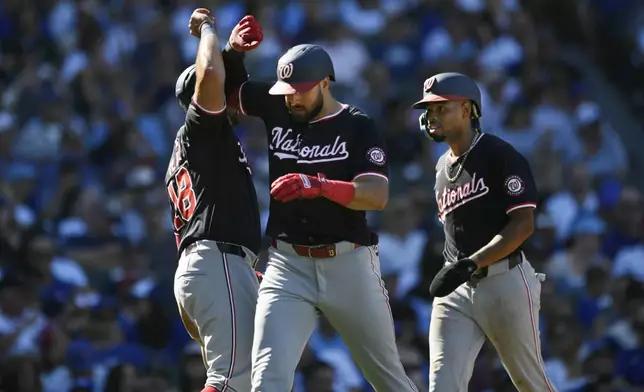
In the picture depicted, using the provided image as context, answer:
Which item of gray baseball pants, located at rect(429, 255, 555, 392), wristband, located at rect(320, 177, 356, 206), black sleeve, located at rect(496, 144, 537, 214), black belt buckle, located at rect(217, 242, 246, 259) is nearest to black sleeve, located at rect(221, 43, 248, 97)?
black belt buckle, located at rect(217, 242, 246, 259)

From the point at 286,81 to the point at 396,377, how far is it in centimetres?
151

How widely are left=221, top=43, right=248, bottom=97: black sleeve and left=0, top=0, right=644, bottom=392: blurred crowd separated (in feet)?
12.1

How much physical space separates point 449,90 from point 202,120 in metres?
1.29

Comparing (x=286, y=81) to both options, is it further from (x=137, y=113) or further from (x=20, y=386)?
(x=137, y=113)

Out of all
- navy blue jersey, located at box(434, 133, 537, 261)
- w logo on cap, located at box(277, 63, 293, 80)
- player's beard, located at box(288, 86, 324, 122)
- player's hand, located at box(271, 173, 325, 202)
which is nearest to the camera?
player's hand, located at box(271, 173, 325, 202)

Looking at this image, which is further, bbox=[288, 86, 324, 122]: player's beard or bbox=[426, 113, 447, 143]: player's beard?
bbox=[426, 113, 447, 143]: player's beard

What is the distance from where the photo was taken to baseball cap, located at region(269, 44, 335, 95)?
566 cm

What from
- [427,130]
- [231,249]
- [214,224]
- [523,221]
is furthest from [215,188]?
[523,221]

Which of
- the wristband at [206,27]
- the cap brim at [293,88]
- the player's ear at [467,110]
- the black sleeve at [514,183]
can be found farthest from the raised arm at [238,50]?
the black sleeve at [514,183]

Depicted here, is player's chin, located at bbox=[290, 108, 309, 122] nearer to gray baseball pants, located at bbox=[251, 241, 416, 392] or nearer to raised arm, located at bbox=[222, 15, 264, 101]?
raised arm, located at bbox=[222, 15, 264, 101]

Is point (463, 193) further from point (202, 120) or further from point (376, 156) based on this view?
point (202, 120)

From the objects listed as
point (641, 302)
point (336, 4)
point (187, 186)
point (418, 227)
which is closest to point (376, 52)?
point (336, 4)

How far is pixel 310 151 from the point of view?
5.75m

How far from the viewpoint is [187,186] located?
19.6 feet
